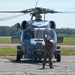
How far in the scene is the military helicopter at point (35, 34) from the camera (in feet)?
85.5

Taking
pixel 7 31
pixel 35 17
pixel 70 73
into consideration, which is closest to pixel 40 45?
pixel 35 17

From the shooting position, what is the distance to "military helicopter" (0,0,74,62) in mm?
26047

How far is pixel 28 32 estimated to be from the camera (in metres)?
27.6

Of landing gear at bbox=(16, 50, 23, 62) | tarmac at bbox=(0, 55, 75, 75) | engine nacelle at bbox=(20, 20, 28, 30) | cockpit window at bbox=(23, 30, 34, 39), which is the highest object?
engine nacelle at bbox=(20, 20, 28, 30)

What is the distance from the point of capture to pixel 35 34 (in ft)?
90.1

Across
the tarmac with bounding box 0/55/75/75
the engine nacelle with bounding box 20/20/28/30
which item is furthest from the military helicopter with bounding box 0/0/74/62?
the tarmac with bounding box 0/55/75/75

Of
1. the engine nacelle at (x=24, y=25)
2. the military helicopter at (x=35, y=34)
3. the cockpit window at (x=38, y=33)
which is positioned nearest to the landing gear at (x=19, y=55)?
the military helicopter at (x=35, y=34)

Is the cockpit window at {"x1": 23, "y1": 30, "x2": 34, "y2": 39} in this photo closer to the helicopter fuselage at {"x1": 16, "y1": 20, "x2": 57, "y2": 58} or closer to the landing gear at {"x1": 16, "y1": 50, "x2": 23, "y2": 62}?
the helicopter fuselage at {"x1": 16, "y1": 20, "x2": 57, "y2": 58}

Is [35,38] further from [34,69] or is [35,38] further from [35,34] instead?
[34,69]

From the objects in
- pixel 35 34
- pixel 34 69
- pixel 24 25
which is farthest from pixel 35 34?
pixel 34 69

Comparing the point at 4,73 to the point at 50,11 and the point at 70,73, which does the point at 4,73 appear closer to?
the point at 70,73

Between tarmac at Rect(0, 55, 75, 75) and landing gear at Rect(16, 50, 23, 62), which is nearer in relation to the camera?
tarmac at Rect(0, 55, 75, 75)

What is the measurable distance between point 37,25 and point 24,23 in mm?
1373

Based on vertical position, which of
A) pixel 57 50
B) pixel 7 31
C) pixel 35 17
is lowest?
pixel 7 31
